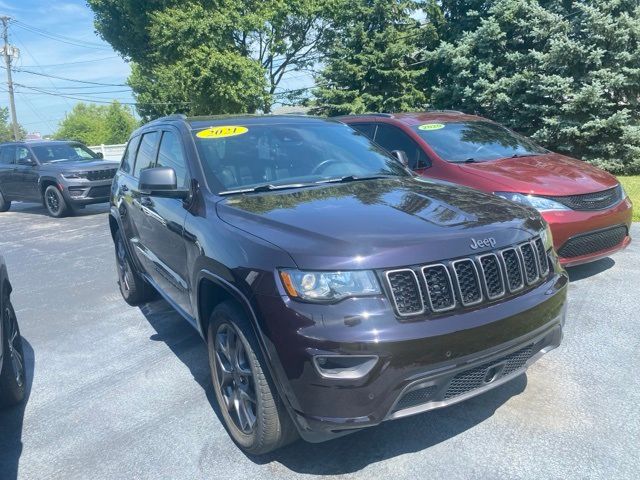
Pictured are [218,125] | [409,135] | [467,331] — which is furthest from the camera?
[409,135]

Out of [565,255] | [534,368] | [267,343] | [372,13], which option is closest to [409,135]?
[565,255]

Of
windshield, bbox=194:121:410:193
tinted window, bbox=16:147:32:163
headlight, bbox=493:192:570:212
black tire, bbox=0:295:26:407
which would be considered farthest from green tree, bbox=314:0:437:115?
black tire, bbox=0:295:26:407

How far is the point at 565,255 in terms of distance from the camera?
5023mm

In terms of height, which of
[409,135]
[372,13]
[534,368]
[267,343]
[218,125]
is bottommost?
[534,368]

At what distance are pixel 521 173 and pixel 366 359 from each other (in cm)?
387

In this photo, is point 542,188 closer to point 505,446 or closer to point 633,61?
point 505,446

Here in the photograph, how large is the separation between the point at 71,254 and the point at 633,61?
40.6ft

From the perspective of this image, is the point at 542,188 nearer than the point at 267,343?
No

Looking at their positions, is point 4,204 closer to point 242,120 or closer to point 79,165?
point 79,165

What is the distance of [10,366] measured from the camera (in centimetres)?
342

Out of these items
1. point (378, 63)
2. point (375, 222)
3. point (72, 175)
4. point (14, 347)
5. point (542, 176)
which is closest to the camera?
point (375, 222)

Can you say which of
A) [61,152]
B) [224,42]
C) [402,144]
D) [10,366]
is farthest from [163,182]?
[224,42]

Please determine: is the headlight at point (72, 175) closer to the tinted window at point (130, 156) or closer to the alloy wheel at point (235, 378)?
the tinted window at point (130, 156)

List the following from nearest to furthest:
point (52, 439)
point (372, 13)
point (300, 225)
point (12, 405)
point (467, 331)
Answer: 1. point (467, 331)
2. point (300, 225)
3. point (52, 439)
4. point (12, 405)
5. point (372, 13)
